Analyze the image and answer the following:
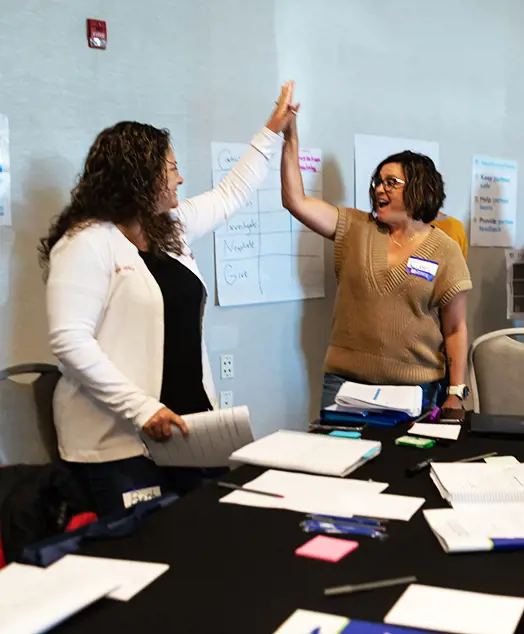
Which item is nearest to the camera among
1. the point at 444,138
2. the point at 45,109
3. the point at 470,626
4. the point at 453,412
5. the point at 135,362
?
the point at 470,626

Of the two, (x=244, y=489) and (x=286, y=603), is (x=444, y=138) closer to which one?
(x=244, y=489)

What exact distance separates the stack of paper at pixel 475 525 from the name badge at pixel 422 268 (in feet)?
3.93

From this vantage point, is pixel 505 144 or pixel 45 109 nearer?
pixel 45 109

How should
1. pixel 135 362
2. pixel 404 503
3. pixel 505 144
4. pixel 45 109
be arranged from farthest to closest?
pixel 505 144 → pixel 45 109 → pixel 135 362 → pixel 404 503

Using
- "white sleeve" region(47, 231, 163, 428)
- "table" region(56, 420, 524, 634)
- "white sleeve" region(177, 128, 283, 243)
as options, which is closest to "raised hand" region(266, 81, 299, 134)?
"white sleeve" region(177, 128, 283, 243)

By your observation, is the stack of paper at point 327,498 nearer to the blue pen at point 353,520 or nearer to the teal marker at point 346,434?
the blue pen at point 353,520

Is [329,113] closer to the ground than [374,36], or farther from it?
closer to the ground

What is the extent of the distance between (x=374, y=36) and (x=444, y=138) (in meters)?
0.67

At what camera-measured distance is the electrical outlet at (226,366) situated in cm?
292

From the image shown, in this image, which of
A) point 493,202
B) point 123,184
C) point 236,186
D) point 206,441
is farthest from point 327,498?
point 493,202

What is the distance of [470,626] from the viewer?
32.1 inches

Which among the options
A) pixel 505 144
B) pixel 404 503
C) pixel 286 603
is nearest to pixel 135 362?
pixel 404 503

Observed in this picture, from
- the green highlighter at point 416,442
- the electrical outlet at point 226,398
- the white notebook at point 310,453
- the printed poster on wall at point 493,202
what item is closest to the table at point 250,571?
the white notebook at point 310,453

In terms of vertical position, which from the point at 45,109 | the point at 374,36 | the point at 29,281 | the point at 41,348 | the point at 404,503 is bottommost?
the point at 404,503
